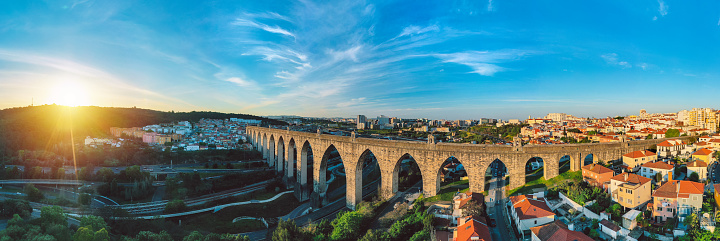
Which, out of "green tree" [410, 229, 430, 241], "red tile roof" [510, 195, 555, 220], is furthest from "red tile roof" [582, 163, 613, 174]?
"green tree" [410, 229, 430, 241]

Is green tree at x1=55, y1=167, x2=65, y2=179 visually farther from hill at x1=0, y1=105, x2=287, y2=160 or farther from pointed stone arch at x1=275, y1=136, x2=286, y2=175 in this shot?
pointed stone arch at x1=275, y1=136, x2=286, y2=175

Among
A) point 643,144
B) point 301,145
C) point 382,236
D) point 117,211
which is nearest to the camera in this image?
point 382,236

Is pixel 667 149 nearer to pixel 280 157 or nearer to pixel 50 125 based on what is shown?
pixel 280 157

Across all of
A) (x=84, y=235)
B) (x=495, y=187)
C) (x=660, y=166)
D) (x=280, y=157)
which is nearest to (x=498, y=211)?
(x=495, y=187)

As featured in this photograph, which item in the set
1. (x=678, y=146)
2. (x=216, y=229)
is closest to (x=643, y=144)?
(x=678, y=146)

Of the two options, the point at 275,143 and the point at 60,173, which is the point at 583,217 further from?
the point at 60,173

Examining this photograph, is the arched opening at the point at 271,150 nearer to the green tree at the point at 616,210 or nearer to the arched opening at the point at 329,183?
the arched opening at the point at 329,183
